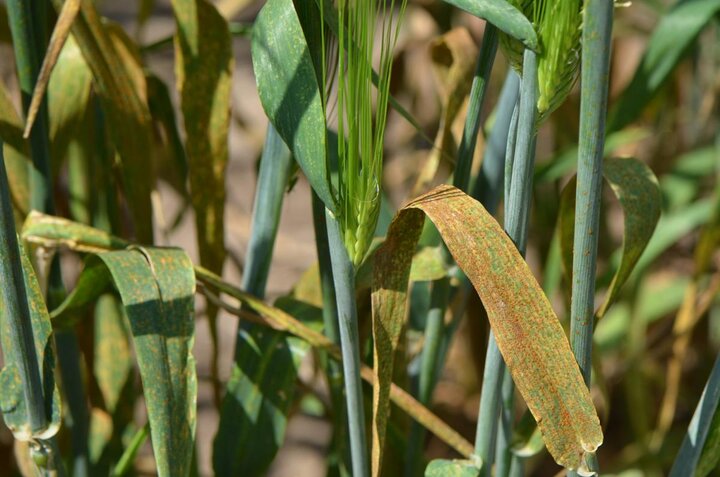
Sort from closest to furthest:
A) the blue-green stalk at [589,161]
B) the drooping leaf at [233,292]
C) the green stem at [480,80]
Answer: the blue-green stalk at [589,161] < the green stem at [480,80] < the drooping leaf at [233,292]

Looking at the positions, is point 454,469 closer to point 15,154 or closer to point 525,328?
point 525,328

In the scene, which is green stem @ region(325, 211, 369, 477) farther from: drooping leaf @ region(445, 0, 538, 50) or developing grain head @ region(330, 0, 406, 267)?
drooping leaf @ region(445, 0, 538, 50)

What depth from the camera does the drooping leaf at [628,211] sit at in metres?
0.52

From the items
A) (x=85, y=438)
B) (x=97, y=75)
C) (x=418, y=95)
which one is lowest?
(x=85, y=438)

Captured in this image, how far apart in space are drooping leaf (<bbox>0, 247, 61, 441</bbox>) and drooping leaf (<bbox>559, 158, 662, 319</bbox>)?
11.6 inches

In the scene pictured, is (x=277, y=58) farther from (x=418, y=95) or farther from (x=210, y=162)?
(x=418, y=95)

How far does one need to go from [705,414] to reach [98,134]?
18.6 inches

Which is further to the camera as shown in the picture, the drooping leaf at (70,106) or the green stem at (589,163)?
the drooping leaf at (70,106)

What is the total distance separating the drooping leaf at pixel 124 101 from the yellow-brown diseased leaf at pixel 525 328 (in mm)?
277

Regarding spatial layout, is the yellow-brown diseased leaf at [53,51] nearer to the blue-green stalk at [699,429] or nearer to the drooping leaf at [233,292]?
the drooping leaf at [233,292]

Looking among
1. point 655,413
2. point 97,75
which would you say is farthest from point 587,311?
point 655,413

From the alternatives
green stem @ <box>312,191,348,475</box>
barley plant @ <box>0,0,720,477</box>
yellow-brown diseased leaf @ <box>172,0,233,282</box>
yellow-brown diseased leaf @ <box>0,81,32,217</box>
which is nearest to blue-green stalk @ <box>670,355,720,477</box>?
barley plant @ <box>0,0,720,477</box>

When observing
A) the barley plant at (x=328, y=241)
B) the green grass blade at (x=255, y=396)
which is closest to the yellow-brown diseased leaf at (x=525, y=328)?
the barley plant at (x=328, y=241)

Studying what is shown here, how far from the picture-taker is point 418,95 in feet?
3.98
